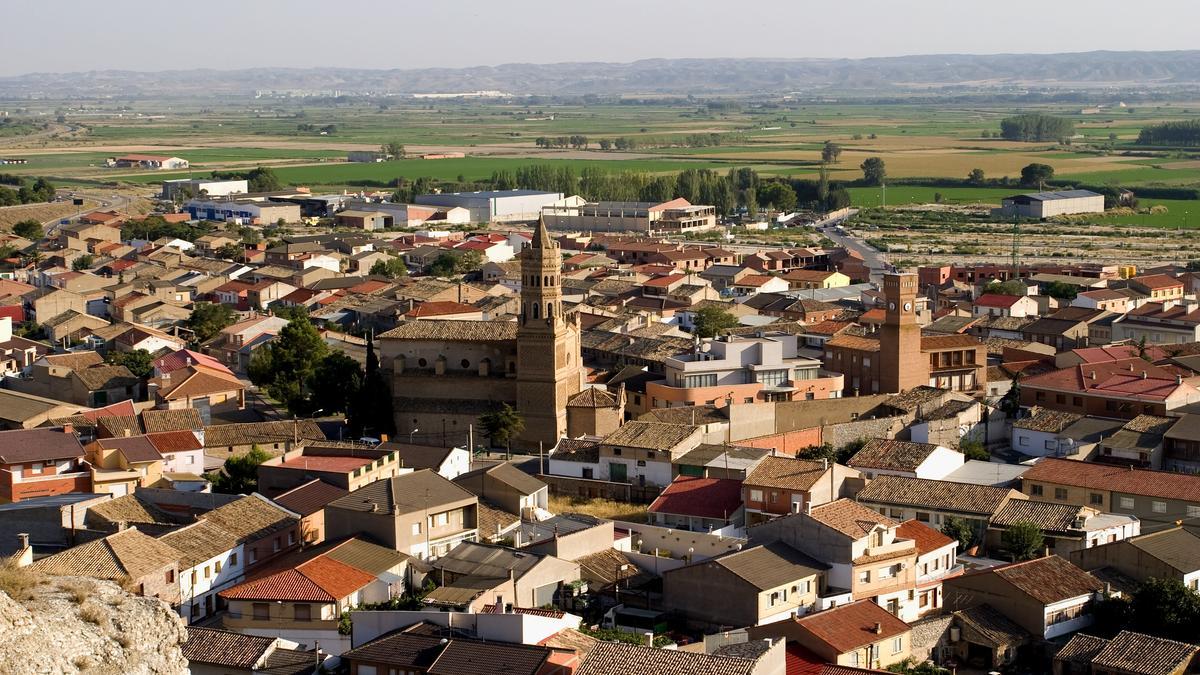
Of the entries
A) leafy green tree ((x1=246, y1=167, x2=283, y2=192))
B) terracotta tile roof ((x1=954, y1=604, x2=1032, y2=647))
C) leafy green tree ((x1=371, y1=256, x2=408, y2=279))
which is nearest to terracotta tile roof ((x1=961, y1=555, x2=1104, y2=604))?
terracotta tile roof ((x1=954, y1=604, x2=1032, y2=647))

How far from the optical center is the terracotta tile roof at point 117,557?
18516 millimetres

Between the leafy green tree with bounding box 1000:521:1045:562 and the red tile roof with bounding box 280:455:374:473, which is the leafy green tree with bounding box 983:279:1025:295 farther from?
the red tile roof with bounding box 280:455:374:473

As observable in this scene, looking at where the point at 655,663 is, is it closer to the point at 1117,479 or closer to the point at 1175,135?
the point at 1117,479

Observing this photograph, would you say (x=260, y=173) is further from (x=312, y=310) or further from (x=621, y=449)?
(x=621, y=449)

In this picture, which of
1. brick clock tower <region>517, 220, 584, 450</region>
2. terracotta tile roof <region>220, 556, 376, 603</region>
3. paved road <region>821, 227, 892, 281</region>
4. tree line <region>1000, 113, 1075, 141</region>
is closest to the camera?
terracotta tile roof <region>220, 556, 376, 603</region>

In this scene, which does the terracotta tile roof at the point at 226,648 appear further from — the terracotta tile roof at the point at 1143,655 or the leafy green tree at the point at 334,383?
the leafy green tree at the point at 334,383

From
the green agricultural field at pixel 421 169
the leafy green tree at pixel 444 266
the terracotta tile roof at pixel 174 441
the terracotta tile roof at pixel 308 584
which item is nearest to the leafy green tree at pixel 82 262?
the leafy green tree at pixel 444 266

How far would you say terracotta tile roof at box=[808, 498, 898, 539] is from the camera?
1969 cm

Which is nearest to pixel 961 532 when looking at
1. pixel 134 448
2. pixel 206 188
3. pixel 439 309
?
pixel 134 448

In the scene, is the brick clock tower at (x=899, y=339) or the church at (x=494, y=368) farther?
the brick clock tower at (x=899, y=339)

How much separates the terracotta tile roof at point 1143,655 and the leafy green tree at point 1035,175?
78.6 meters

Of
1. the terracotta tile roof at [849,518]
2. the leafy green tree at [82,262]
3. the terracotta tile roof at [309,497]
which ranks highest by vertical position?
the terracotta tile roof at [849,518]

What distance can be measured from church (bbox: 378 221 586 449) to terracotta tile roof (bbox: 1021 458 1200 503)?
803 cm

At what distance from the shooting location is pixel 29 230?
2537 inches
